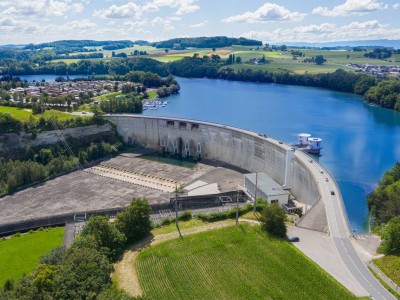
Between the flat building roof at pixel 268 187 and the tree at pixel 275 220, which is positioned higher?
the tree at pixel 275 220

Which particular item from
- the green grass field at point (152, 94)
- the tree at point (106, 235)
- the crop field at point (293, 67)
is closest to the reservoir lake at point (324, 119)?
the green grass field at point (152, 94)

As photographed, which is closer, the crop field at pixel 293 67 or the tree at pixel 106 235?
the tree at pixel 106 235

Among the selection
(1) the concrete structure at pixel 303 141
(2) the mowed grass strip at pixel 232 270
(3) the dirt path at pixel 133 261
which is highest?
(2) the mowed grass strip at pixel 232 270

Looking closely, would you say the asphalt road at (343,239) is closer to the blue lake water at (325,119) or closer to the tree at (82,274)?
the blue lake water at (325,119)

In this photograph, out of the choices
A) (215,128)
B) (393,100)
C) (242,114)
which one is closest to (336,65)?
(393,100)

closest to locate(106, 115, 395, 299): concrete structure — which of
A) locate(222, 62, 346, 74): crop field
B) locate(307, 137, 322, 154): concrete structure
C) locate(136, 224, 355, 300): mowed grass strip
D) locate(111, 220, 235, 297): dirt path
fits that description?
locate(136, 224, 355, 300): mowed grass strip

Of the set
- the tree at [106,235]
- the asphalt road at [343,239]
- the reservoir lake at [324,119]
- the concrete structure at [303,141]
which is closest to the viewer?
the asphalt road at [343,239]

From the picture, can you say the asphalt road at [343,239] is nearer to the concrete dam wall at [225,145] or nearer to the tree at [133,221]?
the concrete dam wall at [225,145]

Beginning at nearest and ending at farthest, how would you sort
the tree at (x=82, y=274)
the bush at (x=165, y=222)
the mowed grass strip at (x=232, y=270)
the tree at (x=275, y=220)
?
1. the tree at (x=82, y=274)
2. the mowed grass strip at (x=232, y=270)
3. the tree at (x=275, y=220)
4. the bush at (x=165, y=222)
